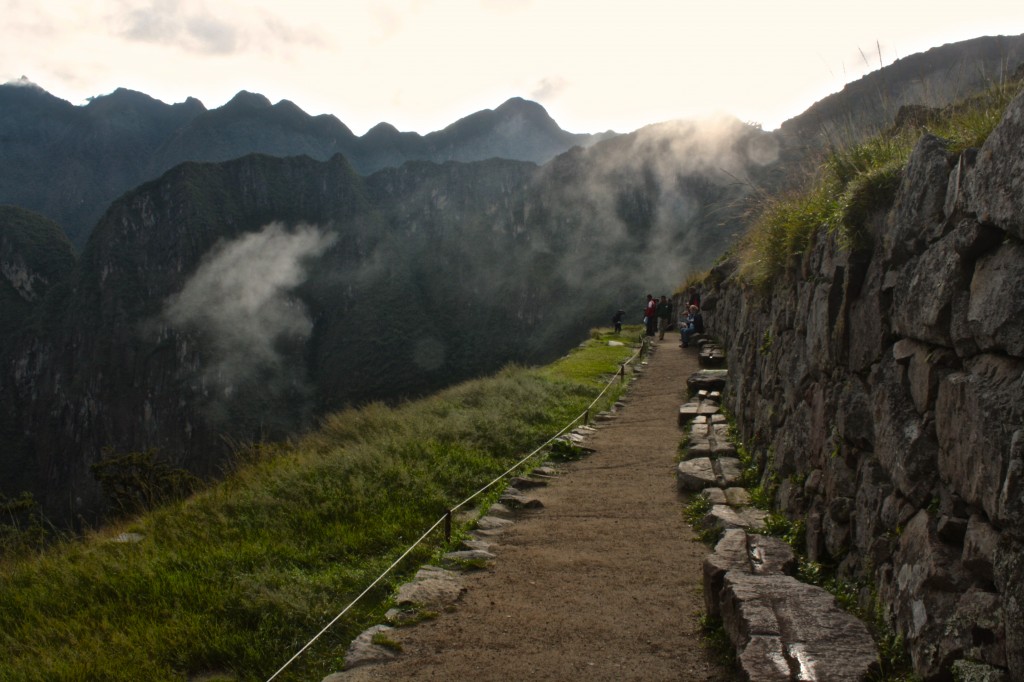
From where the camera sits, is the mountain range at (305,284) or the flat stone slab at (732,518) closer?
the flat stone slab at (732,518)

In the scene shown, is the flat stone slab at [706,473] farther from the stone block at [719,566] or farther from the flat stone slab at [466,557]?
the flat stone slab at [466,557]

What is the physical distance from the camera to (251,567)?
20.9 ft

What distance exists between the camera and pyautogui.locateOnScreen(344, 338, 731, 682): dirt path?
4895 mm

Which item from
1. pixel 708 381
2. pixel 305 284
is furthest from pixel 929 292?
pixel 305 284

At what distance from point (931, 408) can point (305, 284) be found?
161495 millimetres

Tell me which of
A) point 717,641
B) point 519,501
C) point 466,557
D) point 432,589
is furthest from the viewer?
point 519,501

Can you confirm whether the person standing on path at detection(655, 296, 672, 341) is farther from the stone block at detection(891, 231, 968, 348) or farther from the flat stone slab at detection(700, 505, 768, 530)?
the stone block at detection(891, 231, 968, 348)

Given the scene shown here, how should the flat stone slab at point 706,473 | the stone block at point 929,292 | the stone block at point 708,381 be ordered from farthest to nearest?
the stone block at point 708,381 → the flat stone slab at point 706,473 → the stone block at point 929,292

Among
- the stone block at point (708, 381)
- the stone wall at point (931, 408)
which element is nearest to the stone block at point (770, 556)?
the stone wall at point (931, 408)

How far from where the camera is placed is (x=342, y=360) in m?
135

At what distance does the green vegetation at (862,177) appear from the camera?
4.18 metres

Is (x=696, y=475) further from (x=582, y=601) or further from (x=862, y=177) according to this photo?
(x=862, y=177)

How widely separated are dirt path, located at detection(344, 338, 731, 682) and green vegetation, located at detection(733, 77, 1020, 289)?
3.08 metres

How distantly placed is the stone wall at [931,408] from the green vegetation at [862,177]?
0.44 feet
